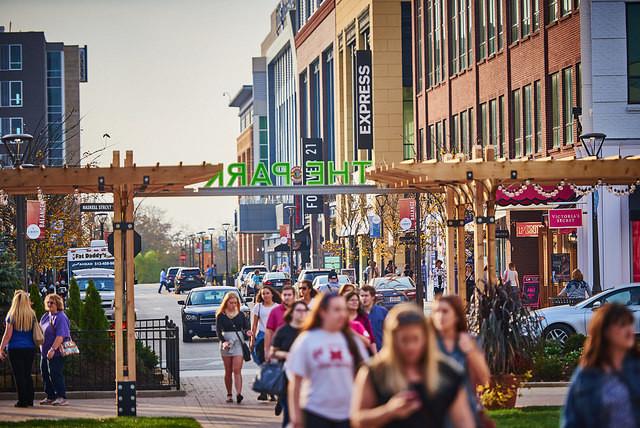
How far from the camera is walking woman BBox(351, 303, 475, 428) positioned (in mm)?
5812

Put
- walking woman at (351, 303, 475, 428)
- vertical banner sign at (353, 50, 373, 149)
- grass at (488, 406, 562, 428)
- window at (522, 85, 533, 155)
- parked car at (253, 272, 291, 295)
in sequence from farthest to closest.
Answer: vertical banner sign at (353, 50, 373, 149) → parked car at (253, 272, 291, 295) → window at (522, 85, 533, 155) → grass at (488, 406, 562, 428) → walking woman at (351, 303, 475, 428)

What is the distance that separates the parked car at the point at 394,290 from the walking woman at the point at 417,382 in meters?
25.7

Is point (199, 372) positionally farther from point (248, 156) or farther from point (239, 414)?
point (248, 156)

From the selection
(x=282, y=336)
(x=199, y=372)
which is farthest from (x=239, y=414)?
(x=199, y=372)

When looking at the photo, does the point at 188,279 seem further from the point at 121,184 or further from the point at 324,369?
the point at 324,369

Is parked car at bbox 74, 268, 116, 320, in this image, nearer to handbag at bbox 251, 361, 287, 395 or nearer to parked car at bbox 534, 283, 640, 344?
parked car at bbox 534, 283, 640, 344

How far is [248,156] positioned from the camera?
417ft

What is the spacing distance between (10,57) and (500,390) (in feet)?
277

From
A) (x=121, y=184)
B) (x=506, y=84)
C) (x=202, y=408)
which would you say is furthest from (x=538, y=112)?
→ (x=121, y=184)

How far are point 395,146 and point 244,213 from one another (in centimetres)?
5010

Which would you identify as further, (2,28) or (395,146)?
(2,28)

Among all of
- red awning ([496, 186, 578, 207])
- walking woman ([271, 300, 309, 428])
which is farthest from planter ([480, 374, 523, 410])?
red awning ([496, 186, 578, 207])

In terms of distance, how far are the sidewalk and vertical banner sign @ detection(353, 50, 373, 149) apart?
43329 millimetres

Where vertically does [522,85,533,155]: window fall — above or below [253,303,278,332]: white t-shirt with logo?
above
